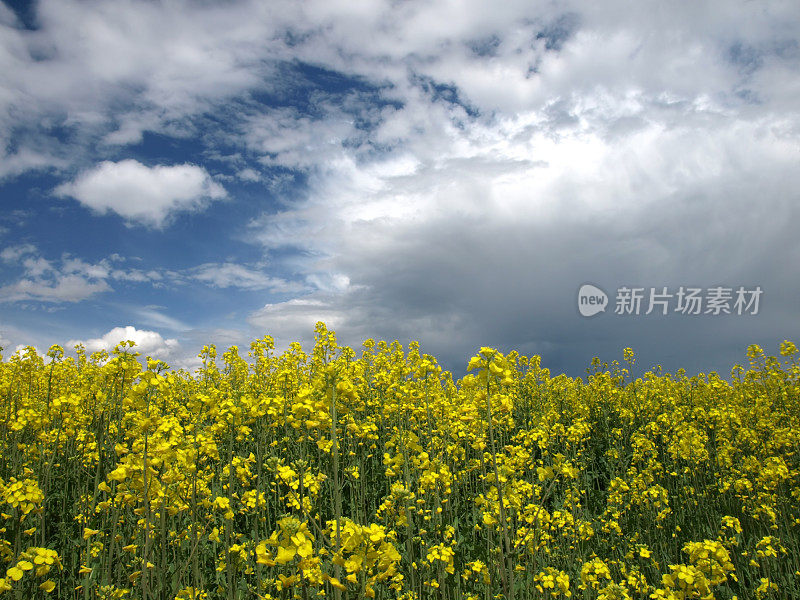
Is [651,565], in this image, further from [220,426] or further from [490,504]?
[220,426]

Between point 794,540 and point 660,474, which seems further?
point 660,474

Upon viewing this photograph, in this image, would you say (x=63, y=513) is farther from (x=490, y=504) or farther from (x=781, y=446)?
(x=781, y=446)

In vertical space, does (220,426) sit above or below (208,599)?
above

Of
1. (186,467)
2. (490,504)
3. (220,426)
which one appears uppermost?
(220,426)

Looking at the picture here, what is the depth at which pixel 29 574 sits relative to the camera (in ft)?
13.0

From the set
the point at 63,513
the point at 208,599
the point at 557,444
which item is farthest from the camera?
the point at 557,444

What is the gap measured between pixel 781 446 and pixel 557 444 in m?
4.19

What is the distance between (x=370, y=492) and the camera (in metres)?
7.54

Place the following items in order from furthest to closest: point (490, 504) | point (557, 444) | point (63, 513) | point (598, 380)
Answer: point (598, 380) → point (557, 444) → point (63, 513) → point (490, 504)

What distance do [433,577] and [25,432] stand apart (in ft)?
28.0

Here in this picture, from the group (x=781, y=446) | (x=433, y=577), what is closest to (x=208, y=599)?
(x=433, y=577)

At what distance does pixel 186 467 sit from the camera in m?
4.05

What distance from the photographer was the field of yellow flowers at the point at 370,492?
3566mm

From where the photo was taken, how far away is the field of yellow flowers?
3.57 metres
